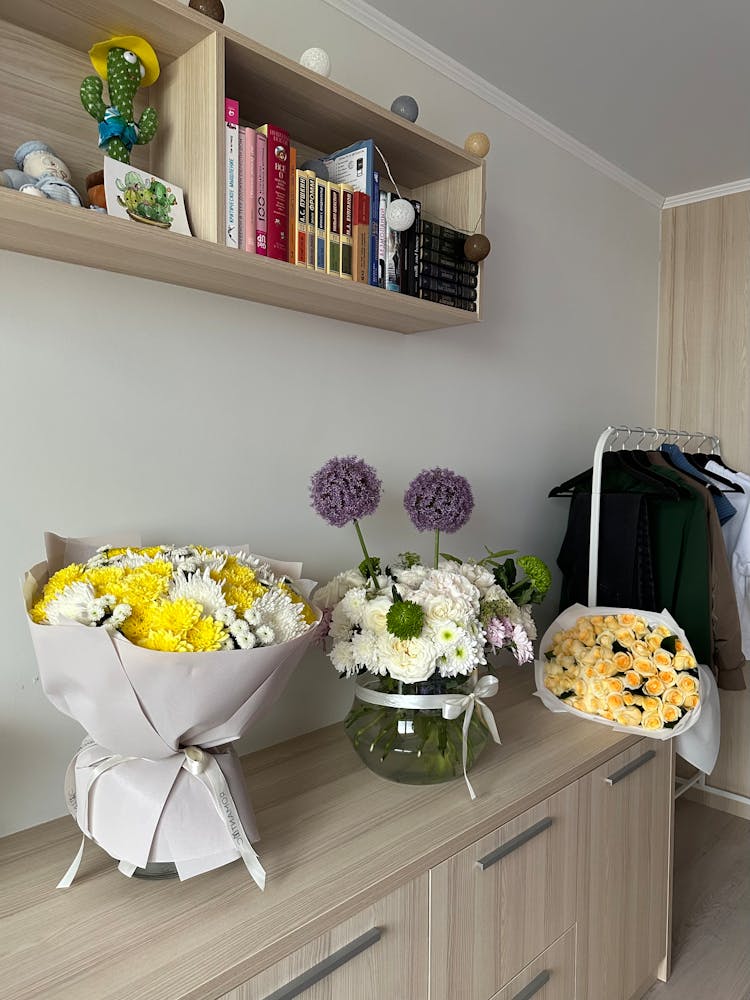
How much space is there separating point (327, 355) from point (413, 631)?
77 cm

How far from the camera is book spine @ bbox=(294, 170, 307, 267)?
1.41m

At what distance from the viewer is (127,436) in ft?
4.69

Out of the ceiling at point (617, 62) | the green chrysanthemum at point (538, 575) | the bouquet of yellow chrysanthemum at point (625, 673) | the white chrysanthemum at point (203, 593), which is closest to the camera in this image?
the white chrysanthemum at point (203, 593)

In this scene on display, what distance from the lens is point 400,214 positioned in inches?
61.2

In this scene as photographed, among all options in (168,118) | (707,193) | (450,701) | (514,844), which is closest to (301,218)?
(168,118)

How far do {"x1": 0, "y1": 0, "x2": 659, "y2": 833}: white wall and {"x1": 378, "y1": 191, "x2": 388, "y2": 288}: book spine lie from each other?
0.25 metres

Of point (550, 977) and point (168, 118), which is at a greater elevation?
point (168, 118)

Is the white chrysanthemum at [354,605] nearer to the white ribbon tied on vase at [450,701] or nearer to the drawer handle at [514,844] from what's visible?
the white ribbon tied on vase at [450,701]

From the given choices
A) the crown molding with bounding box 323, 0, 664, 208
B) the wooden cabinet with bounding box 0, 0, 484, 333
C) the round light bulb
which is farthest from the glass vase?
the crown molding with bounding box 323, 0, 664, 208

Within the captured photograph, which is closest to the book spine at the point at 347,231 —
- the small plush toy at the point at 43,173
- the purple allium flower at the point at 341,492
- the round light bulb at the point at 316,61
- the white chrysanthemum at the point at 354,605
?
the round light bulb at the point at 316,61

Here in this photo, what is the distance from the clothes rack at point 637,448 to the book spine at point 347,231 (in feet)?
3.28

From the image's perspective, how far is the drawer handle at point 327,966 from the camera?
101 cm

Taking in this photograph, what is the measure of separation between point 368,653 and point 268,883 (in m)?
0.43

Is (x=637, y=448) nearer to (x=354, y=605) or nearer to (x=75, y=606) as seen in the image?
(x=354, y=605)
